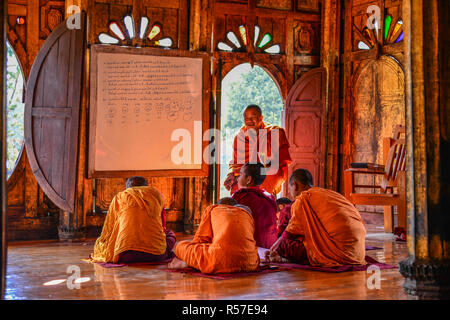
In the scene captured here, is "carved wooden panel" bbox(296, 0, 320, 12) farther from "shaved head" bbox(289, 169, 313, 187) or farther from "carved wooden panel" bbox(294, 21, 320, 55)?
"shaved head" bbox(289, 169, 313, 187)

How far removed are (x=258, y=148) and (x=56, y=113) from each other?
2.67 m

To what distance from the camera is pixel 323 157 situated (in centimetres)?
880

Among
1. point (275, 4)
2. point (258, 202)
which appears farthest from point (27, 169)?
point (275, 4)

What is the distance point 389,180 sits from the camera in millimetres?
7766

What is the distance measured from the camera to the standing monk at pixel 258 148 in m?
7.44

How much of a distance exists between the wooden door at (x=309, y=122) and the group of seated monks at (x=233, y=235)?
120 inches

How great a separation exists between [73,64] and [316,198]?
3.63 meters

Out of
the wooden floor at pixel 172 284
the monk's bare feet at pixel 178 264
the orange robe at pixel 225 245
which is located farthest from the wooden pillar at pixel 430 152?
the monk's bare feet at pixel 178 264

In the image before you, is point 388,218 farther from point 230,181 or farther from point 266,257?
point 266,257

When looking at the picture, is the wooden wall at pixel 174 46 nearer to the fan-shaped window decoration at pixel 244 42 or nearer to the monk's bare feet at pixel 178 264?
the fan-shaped window decoration at pixel 244 42

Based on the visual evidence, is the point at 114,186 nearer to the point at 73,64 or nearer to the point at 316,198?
the point at 73,64

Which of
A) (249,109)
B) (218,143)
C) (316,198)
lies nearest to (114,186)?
(218,143)

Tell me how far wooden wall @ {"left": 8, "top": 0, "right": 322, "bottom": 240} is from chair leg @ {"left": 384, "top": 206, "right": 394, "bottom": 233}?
2.42 m

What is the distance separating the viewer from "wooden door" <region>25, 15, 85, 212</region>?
690 centimetres
